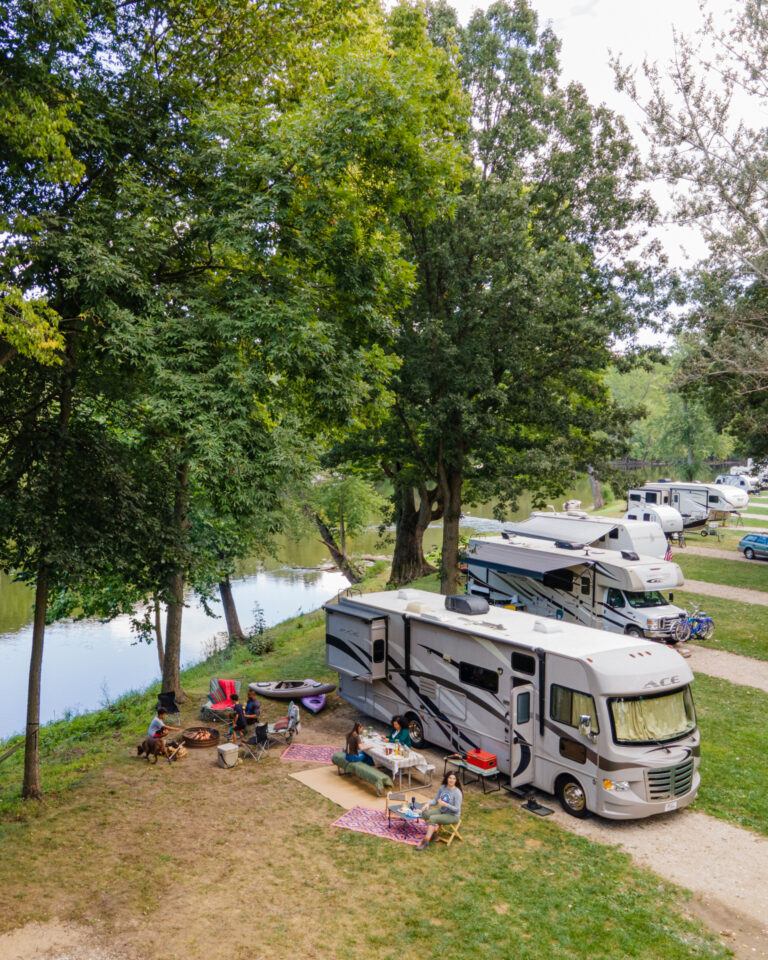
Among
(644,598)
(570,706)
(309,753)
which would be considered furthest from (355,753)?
(644,598)

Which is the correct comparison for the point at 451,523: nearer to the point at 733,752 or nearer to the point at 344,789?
the point at 733,752

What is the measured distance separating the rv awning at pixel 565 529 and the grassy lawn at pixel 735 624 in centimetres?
456

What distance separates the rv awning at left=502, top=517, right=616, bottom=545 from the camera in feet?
77.1

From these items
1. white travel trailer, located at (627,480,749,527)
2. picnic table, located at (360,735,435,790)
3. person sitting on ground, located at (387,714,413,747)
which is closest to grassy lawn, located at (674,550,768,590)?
white travel trailer, located at (627,480,749,527)

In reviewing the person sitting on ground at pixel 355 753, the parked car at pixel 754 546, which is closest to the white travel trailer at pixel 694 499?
the parked car at pixel 754 546

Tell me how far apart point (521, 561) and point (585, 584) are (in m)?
2.08

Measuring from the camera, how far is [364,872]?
1026cm

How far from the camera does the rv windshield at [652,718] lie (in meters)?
11.7

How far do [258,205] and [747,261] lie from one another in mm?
19381

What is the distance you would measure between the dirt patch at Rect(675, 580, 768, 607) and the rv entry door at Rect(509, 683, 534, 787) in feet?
59.2

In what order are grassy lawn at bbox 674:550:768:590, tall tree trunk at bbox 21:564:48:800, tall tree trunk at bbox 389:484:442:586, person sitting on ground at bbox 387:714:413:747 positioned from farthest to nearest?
1. tall tree trunk at bbox 389:484:442:586
2. grassy lawn at bbox 674:550:768:590
3. person sitting on ground at bbox 387:714:413:747
4. tall tree trunk at bbox 21:564:48:800

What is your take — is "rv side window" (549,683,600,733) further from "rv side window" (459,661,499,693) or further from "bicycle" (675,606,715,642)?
"bicycle" (675,606,715,642)

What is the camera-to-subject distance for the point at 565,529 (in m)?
24.8

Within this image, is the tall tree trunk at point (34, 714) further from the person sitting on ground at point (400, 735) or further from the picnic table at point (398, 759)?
the person sitting on ground at point (400, 735)
